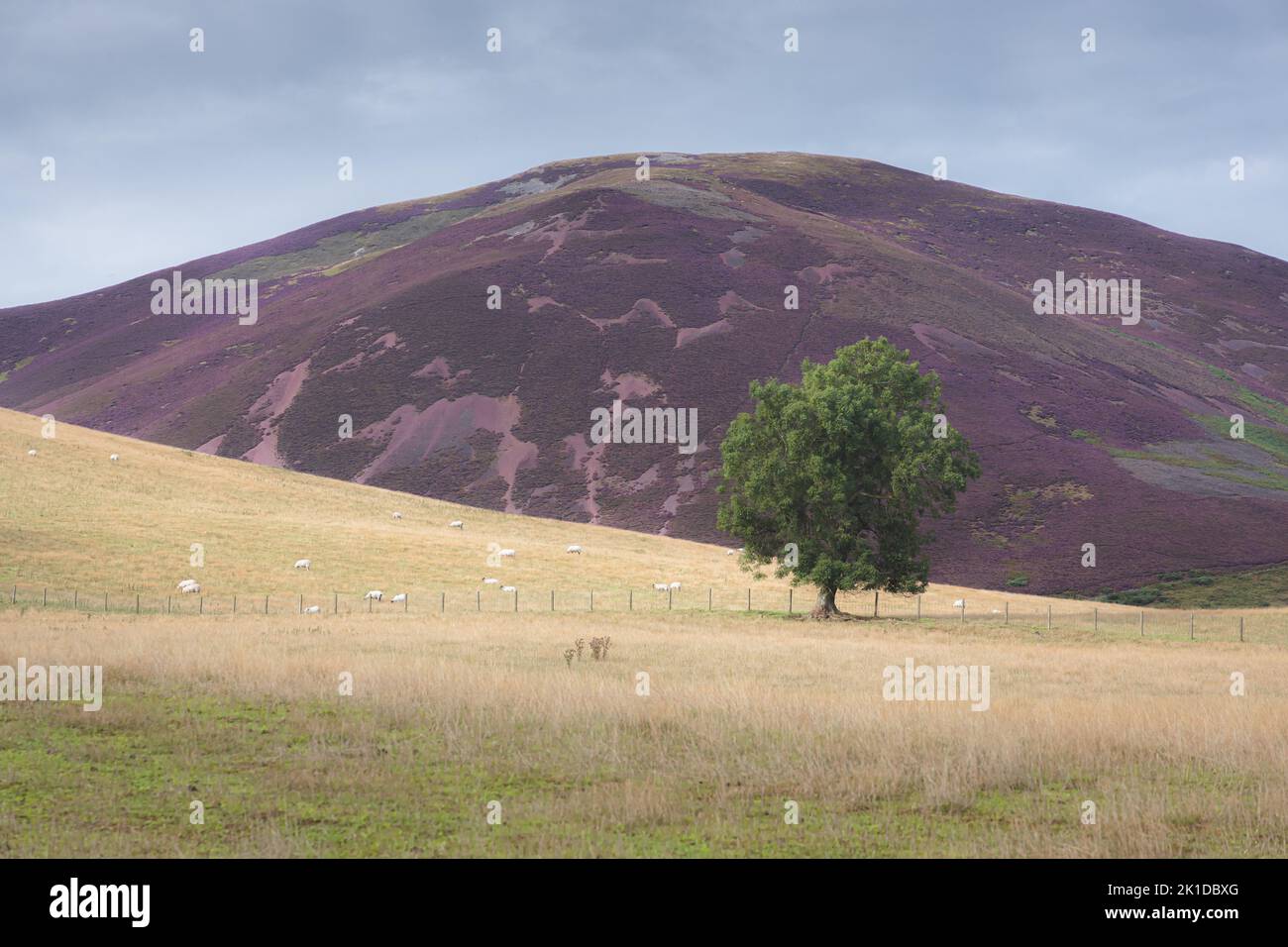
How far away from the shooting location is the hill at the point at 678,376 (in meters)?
95.8

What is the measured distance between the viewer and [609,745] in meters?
15.4

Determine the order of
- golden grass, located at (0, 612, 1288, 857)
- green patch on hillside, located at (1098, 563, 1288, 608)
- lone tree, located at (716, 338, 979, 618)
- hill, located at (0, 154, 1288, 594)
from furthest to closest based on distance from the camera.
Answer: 1. hill, located at (0, 154, 1288, 594)
2. green patch on hillside, located at (1098, 563, 1288, 608)
3. lone tree, located at (716, 338, 979, 618)
4. golden grass, located at (0, 612, 1288, 857)

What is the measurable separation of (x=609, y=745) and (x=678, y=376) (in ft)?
349

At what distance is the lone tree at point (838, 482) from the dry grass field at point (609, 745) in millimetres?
10598

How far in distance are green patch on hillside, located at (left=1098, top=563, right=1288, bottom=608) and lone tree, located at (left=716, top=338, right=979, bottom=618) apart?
3219 cm

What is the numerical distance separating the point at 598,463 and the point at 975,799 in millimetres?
98672

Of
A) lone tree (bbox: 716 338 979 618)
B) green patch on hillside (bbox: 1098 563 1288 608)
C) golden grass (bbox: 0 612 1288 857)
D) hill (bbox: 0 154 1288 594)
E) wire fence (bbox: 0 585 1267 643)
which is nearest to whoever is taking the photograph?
golden grass (bbox: 0 612 1288 857)

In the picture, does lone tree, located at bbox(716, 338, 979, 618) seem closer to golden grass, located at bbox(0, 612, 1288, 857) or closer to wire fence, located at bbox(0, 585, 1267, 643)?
wire fence, located at bbox(0, 585, 1267, 643)

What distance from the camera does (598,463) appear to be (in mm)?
110875

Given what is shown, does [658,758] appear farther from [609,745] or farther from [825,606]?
[825,606]

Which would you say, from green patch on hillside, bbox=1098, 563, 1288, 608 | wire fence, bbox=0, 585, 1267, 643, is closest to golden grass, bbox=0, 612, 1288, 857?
wire fence, bbox=0, 585, 1267, 643

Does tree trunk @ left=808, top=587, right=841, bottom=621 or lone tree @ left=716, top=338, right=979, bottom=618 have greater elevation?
lone tree @ left=716, top=338, right=979, bottom=618

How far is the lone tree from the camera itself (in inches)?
2008

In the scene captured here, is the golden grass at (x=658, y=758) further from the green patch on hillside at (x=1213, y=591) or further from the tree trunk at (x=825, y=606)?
the green patch on hillside at (x=1213, y=591)
